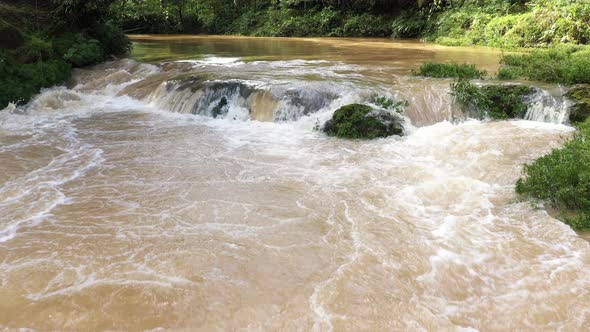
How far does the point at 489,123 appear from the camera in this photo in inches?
395

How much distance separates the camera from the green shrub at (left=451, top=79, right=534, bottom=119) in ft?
33.6

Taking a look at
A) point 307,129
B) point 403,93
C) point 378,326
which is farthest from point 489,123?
point 378,326

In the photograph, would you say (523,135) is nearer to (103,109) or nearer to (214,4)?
(103,109)

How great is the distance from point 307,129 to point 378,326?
22.6 feet

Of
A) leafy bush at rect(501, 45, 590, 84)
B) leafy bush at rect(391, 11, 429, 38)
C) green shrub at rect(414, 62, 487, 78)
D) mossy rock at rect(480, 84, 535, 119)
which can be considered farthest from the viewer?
leafy bush at rect(391, 11, 429, 38)

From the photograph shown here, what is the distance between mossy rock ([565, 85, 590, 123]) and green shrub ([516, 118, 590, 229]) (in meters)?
3.09

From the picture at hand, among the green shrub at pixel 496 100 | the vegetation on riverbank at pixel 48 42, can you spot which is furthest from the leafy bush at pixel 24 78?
the green shrub at pixel 496 100

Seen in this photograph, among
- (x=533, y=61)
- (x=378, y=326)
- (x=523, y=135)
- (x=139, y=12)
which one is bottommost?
(x=378, y=326)

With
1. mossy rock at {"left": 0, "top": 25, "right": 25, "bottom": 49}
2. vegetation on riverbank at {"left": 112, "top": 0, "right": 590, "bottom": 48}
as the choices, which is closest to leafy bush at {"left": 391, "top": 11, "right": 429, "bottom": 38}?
vegetation on riverbank at {"left": 112, "top": 0, "right": 590, "bottom": 48}

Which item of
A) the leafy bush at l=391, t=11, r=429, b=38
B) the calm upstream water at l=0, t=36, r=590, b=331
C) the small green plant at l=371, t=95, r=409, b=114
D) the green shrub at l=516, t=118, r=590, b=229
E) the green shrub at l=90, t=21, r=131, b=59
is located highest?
the leafy bush at l=391, t=11, r=429, b=38

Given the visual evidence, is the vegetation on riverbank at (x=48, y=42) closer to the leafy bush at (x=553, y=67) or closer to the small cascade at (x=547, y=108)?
the small cascade at (x=547, y=108)

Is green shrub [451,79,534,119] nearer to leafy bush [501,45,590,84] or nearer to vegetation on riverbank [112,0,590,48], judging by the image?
leafy bush [501,45,590,84]

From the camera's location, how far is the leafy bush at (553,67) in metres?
10.7

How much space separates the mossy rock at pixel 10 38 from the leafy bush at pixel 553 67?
14068mm
